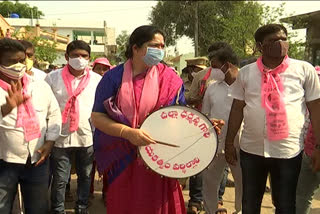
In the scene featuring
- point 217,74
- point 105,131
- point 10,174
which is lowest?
point 10,174

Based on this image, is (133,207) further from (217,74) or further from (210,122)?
(217,74)

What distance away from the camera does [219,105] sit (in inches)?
142

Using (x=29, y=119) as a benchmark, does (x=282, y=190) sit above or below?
below

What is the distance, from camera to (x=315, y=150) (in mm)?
2764

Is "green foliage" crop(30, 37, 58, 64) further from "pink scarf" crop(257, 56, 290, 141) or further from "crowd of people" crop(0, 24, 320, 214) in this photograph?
"pink scarf" crop(257, 56, 290, 141)

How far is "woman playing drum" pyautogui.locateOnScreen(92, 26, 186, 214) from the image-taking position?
2314mm

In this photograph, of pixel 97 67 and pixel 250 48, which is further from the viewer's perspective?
pixel 250 48

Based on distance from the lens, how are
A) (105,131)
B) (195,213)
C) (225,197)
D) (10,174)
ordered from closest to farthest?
1. (105,131)
2. (10,174)
3. (195,213)
4. (225,197)

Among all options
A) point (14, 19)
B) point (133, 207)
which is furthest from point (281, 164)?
point (14, 19)

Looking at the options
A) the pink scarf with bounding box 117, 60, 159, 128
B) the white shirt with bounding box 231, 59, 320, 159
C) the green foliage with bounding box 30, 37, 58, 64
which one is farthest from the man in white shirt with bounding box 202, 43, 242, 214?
the green foliage with bounding box 30, 37, 58, 64

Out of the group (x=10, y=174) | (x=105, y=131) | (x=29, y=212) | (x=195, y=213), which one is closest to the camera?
(x=105, y=131)

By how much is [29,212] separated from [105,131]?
39.8 inches

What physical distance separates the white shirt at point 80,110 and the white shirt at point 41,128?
82 cm

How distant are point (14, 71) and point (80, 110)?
4.31ft
